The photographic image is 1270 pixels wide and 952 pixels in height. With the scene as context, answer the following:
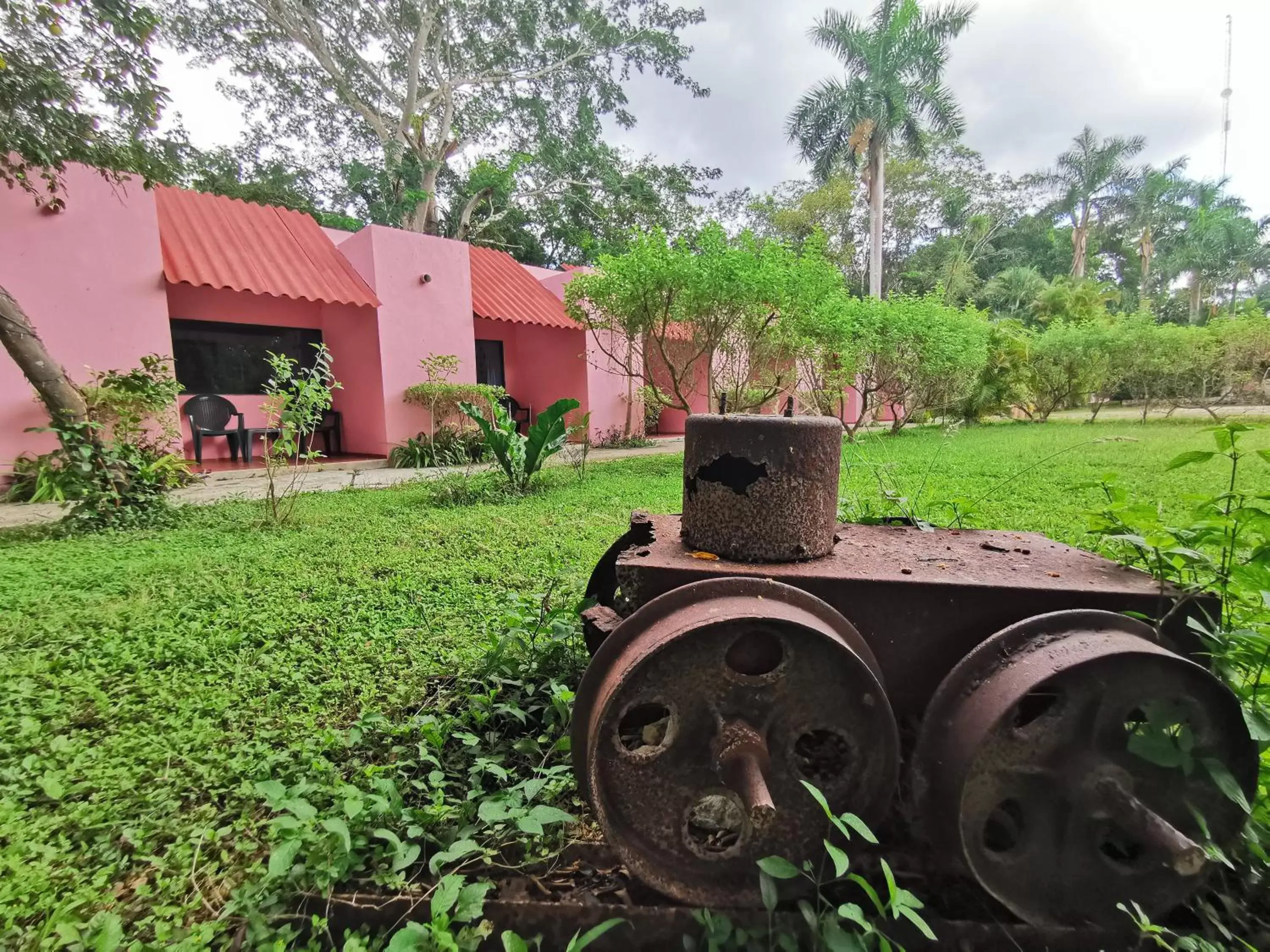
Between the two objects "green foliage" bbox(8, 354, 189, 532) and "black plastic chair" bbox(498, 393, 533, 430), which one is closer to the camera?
"green foliage" bbox(8, 354, 189, 532)

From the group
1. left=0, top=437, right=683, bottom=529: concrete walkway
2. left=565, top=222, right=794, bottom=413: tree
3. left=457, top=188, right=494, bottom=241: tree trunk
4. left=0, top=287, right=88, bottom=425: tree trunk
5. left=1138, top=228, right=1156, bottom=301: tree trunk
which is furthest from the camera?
left=1138, top=228, right=1156, bottom=301: tree trunk

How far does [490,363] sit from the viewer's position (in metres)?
12.8

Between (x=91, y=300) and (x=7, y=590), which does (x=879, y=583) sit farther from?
(x=91, y=300)

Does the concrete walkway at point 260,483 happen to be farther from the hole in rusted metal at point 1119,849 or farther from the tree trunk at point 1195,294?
the tree trunk at point 1195,294

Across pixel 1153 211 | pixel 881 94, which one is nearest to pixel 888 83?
pixel 881 94

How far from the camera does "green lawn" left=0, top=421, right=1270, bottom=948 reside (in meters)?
1.47

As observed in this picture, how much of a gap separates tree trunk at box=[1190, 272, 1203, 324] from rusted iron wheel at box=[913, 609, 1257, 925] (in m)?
48.8

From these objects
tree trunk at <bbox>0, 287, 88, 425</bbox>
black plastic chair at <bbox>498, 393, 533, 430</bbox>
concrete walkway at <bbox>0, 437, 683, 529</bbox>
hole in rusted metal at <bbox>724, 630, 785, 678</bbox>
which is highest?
tree trunk at <bbox>0, 287, 88, 425</bbox>

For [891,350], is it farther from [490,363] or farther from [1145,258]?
[1145,258]

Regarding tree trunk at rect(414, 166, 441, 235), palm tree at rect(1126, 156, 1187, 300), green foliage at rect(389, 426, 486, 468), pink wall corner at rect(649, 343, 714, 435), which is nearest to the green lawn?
green foliage at rect(389, 426, 486, 468)

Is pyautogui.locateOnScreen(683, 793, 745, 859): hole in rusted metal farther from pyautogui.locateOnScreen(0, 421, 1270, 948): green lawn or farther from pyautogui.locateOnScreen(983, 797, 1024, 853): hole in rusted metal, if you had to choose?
pyautogui.locateOnScreen(0, 421, 1270, 948): green lawn

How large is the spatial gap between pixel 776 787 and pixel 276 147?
71.2 ft

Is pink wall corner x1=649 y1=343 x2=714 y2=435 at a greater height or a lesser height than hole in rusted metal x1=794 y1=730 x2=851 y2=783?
greater

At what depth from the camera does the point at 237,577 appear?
3631mm
